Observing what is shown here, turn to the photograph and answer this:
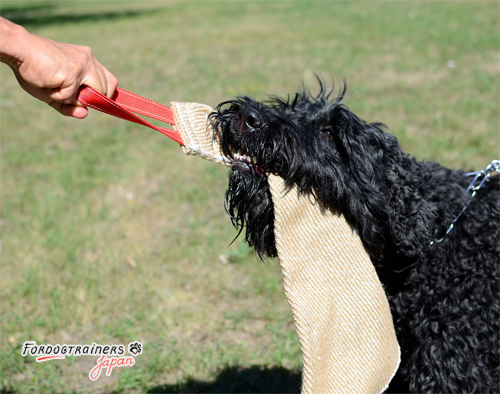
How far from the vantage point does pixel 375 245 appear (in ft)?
8.54

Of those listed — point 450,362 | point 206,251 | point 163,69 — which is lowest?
point 163,69

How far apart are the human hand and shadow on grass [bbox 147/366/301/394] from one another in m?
2.23

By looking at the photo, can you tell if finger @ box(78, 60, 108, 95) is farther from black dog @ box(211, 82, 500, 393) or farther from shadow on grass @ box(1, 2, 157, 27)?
shadow on grass @ box(1, 2, 157, 27)

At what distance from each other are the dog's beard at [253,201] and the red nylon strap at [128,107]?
12.9 inches

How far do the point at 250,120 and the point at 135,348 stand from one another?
2.38 metres

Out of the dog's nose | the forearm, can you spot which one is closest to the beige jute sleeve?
the dog's nose

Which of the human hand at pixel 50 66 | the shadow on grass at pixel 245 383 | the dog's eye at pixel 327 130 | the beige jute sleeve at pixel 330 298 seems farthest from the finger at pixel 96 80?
the shadow on grass at pixel 245 383

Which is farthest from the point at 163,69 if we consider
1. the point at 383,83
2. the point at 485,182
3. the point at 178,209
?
the point at 485,182

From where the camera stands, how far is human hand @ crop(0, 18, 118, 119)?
86.4 inches

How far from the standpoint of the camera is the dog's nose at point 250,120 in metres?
2.41

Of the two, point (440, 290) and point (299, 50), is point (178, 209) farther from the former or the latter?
point (299, 50)

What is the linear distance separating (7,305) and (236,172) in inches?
121

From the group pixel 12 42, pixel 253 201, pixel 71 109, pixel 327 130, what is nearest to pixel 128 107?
pixel 71 109

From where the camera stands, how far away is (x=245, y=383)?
371 centimetres
